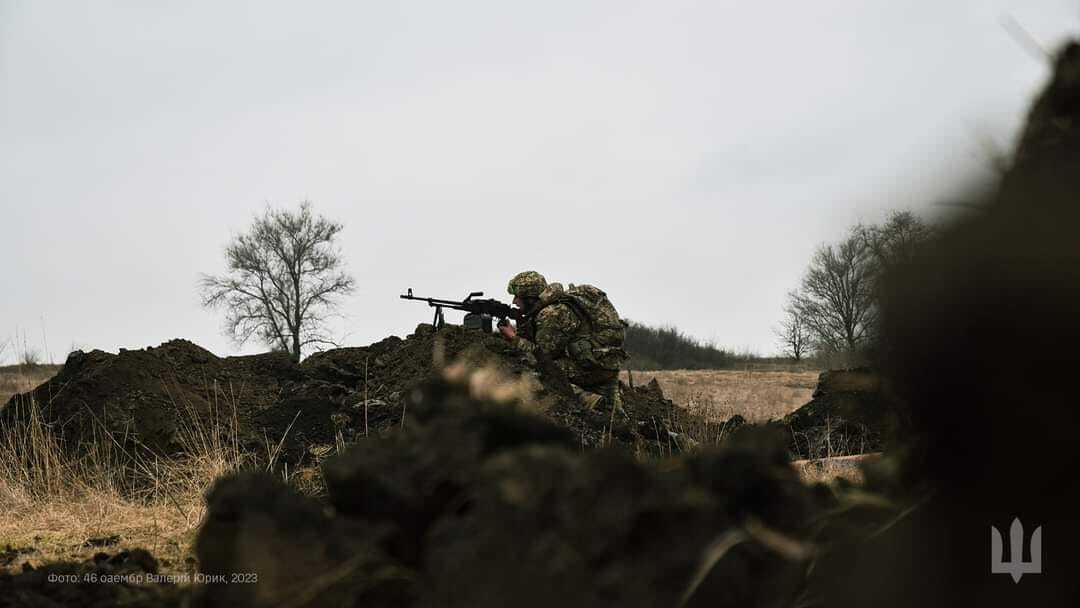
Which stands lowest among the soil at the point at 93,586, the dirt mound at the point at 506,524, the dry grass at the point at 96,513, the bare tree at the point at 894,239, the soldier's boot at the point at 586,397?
the dry grass at the point at 96,513

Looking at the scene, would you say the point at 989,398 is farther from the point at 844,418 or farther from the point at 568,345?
the point at 568,345

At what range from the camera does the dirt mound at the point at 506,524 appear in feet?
4.85

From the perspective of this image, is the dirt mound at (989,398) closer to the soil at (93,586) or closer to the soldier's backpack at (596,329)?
the soil at (93,586)

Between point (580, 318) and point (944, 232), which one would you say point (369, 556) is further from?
point (580, 318)

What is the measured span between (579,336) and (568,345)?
0.20 metres

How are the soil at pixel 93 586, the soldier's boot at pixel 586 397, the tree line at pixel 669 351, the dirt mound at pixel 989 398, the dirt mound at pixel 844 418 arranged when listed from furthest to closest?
the tree line at pixel 669 351, the soldier's boot at pixel 586 397, the soil at pixel 93 586, the dirt mound at pixel 844 418, the dirt mound at pixel 989 398

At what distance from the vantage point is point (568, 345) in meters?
13.4

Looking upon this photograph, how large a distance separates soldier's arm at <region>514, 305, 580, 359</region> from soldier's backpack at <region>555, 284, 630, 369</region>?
145 millimetres

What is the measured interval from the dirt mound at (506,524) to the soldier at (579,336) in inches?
443

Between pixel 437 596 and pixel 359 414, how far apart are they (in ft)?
32.8

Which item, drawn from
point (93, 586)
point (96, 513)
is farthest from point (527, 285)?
point (93, 586)

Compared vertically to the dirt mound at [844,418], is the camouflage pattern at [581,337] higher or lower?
higher

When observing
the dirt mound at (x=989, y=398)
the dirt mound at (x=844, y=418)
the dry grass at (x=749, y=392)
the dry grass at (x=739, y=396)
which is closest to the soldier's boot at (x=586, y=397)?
the dry grass at (x=739, y=396)

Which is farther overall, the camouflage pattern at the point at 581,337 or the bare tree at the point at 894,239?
the camouflage pattern at the point at 581,337
